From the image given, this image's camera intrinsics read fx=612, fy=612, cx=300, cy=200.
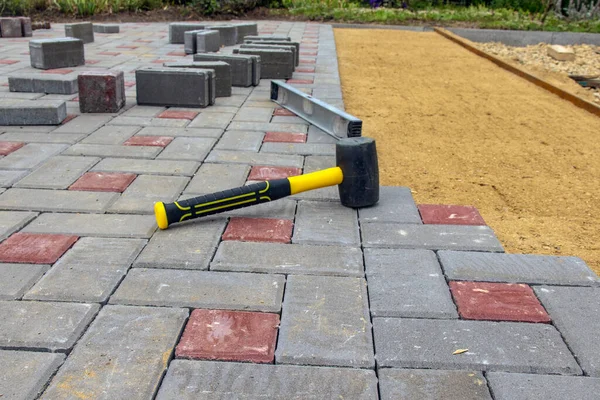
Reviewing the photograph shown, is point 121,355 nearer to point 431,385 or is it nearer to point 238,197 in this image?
point 431,385

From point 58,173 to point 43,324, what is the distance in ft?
5.07

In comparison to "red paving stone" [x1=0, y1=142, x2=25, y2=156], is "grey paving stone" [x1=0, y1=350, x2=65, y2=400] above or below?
below

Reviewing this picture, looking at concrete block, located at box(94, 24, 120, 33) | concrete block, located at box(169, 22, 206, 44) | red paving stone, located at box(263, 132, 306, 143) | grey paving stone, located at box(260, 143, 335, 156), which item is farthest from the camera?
concrete block, located at box(94, 24, 120, 33)

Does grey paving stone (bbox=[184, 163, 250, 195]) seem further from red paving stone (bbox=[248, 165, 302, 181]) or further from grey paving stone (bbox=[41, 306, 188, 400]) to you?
grey paving stone (bbox=[41, 306, 188, 400])

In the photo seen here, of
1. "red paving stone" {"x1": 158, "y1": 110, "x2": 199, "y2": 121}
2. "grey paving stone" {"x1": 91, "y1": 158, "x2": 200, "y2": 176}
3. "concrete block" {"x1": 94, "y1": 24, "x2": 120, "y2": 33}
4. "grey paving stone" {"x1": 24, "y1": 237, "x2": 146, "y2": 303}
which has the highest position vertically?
"concrete block" {"x1": 94, "y1": 24, "x2": 120, "y2": 33}

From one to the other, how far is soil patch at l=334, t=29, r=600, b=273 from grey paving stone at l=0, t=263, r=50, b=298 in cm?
183

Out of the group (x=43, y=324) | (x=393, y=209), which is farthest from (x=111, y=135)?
(x=43, y=324)

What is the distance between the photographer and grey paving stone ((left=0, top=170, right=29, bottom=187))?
311cm

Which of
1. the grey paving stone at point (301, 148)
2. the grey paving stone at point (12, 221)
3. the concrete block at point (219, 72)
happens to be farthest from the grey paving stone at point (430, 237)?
the concrete block at point (219, 72)

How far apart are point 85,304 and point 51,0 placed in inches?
480

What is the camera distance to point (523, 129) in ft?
15.4

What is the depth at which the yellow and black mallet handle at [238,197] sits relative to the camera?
2.60 meters

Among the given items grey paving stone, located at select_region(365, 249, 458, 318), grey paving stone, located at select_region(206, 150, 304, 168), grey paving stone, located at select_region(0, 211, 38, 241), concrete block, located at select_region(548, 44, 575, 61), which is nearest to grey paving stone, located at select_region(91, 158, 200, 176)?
grey paving stone, located at select_region(206, 150, 304, 168)

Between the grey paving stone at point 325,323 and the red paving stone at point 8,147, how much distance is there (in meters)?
2.23
